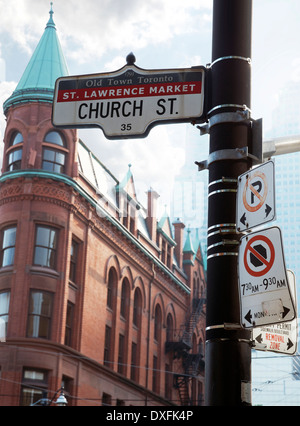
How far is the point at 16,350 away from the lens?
109ft

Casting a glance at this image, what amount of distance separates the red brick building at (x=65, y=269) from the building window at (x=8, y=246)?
0.19ft

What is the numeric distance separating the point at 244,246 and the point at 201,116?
4.25 feet

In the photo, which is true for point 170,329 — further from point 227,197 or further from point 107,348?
point 227,197

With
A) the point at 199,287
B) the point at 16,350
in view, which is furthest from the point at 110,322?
the point at 199,287

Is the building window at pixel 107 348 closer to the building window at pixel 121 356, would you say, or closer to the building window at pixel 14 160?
the building window at pixel 121 356

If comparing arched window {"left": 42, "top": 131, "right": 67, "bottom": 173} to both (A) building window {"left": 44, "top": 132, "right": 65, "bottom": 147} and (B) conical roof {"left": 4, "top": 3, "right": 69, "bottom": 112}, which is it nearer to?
(A) building window {"left": 44, "top": 132, "right": 65, "bottom": 147}

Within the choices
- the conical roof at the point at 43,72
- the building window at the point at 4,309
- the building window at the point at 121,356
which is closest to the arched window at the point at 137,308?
the building window at the point at 121,356

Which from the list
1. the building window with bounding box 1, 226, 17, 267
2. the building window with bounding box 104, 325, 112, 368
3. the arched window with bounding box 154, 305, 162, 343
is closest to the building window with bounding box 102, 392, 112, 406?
the building window with bounding box 104, 325, 112, 368

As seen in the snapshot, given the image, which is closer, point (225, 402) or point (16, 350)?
point (225, 402)

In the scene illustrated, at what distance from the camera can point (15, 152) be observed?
3762 centimetres

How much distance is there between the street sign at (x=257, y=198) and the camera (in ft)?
16.1

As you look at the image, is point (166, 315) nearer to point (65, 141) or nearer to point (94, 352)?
point (94, 352)

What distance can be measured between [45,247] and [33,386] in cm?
692

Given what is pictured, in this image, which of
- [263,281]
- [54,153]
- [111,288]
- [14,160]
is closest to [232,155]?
[263,281]
